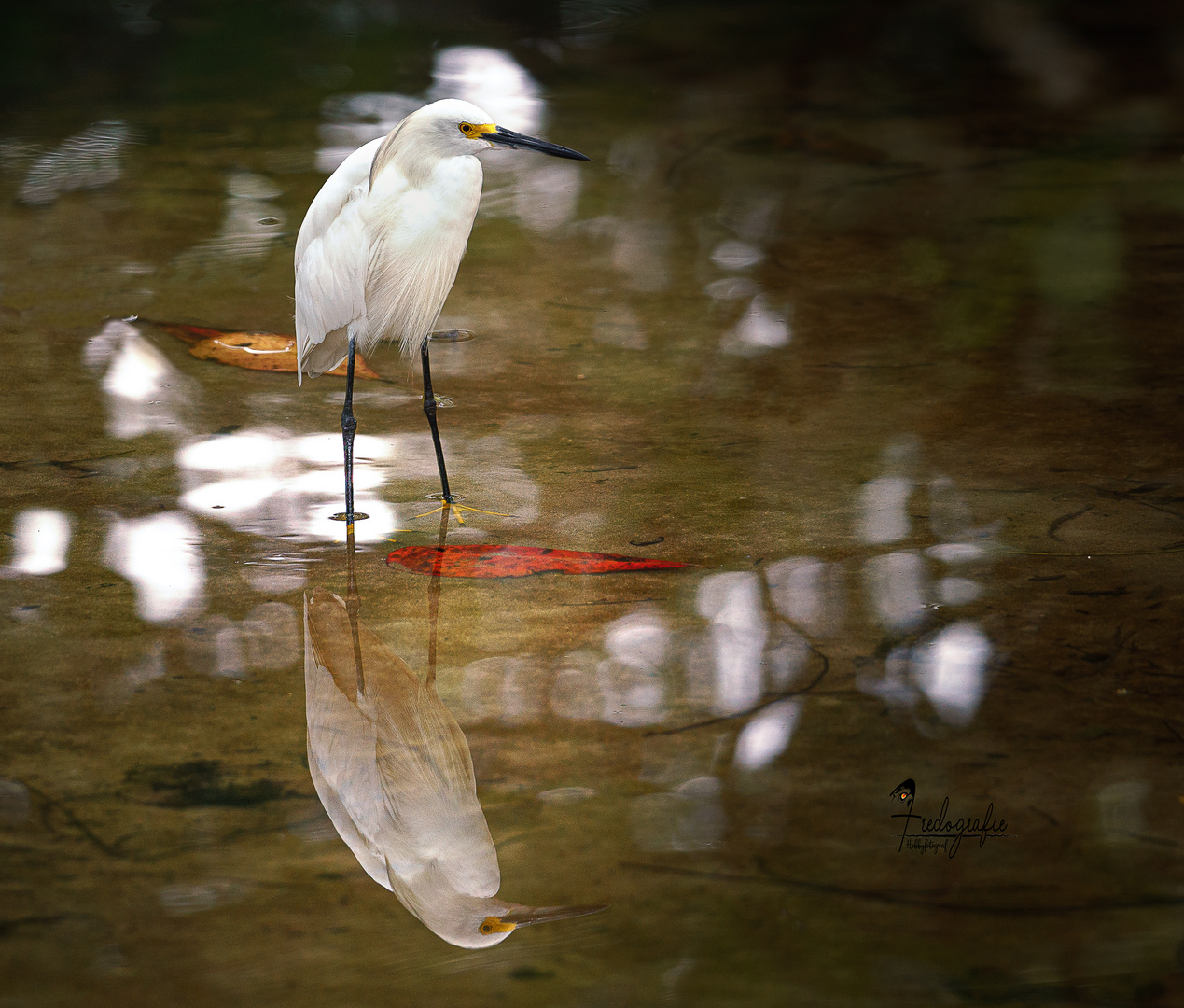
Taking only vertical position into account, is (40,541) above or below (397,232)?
below

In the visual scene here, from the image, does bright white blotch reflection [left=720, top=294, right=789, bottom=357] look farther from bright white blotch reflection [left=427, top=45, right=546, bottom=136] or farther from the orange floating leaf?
bright white blotch reflection [left=427, top=45, right=546, bottom=136]

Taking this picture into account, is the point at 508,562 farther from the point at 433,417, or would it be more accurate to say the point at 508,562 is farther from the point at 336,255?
the point at 336,255

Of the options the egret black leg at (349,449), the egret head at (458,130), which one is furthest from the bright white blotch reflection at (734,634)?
the egret head at (458,130)

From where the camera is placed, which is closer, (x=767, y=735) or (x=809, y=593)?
(x=767, y=735)

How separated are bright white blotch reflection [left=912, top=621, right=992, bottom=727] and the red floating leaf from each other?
54 centimetres

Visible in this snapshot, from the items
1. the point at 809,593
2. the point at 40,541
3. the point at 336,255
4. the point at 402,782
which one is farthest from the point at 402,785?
the point at 336,255

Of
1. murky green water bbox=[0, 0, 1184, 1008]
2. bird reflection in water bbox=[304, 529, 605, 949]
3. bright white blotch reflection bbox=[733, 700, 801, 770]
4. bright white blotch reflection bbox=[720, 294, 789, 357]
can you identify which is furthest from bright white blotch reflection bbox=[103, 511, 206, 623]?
bright white blotch reflection bbox=[720, 294, 789, 357]

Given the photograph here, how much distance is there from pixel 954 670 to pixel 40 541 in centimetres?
177

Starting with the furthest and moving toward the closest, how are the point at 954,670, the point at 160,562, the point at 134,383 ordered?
the point at 134,383 < the point at 160,562 < the point at 954,670

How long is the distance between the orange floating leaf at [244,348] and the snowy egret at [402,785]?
1.35 meters

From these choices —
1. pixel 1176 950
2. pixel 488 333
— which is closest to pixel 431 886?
pixel 1176 950

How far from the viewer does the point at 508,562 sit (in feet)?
8.62

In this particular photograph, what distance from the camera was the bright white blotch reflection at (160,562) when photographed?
2.43 meters

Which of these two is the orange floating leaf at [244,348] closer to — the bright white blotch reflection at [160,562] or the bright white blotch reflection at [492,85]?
the bright white blotch reflection at [160,562]
